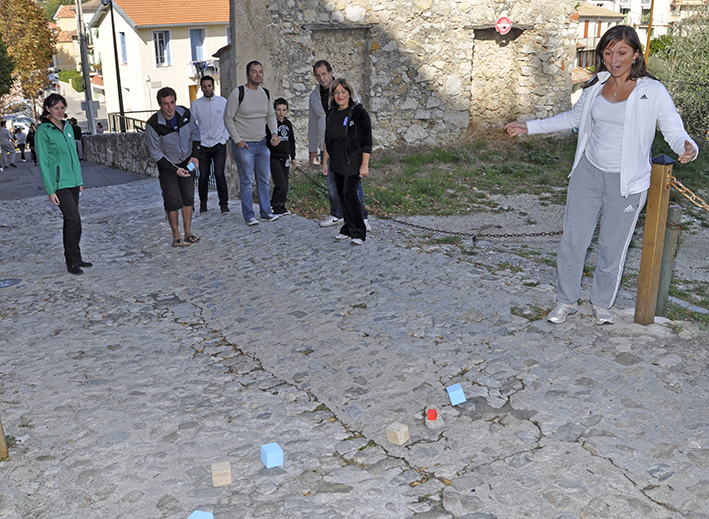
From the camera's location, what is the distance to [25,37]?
120 feet

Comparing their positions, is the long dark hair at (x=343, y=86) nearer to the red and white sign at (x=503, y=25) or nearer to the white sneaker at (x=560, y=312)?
the white sneaker at (x=560, y=312)

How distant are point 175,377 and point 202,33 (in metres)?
38.3

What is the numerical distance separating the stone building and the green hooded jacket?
4.92 metres

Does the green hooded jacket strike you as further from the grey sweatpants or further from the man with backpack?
the grey sweatpants

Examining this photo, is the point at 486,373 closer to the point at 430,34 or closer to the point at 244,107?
the point at 244,107

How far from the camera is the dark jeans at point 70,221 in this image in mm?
6707

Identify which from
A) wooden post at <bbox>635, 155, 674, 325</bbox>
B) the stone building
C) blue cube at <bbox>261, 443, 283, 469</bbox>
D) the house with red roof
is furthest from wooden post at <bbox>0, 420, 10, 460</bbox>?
the house with red roof

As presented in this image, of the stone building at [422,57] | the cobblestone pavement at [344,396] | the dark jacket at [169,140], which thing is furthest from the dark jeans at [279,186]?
the stone building at [422,57]

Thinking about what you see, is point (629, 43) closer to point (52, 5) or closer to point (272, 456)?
point (272, 456)

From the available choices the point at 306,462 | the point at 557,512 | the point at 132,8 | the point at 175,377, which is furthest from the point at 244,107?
the point at 132,8

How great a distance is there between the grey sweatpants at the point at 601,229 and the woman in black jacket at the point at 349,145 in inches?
106

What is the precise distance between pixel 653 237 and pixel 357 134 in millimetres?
3363

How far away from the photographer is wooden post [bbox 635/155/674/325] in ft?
14.3

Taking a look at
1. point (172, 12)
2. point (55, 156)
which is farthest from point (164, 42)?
point (55, 156)
